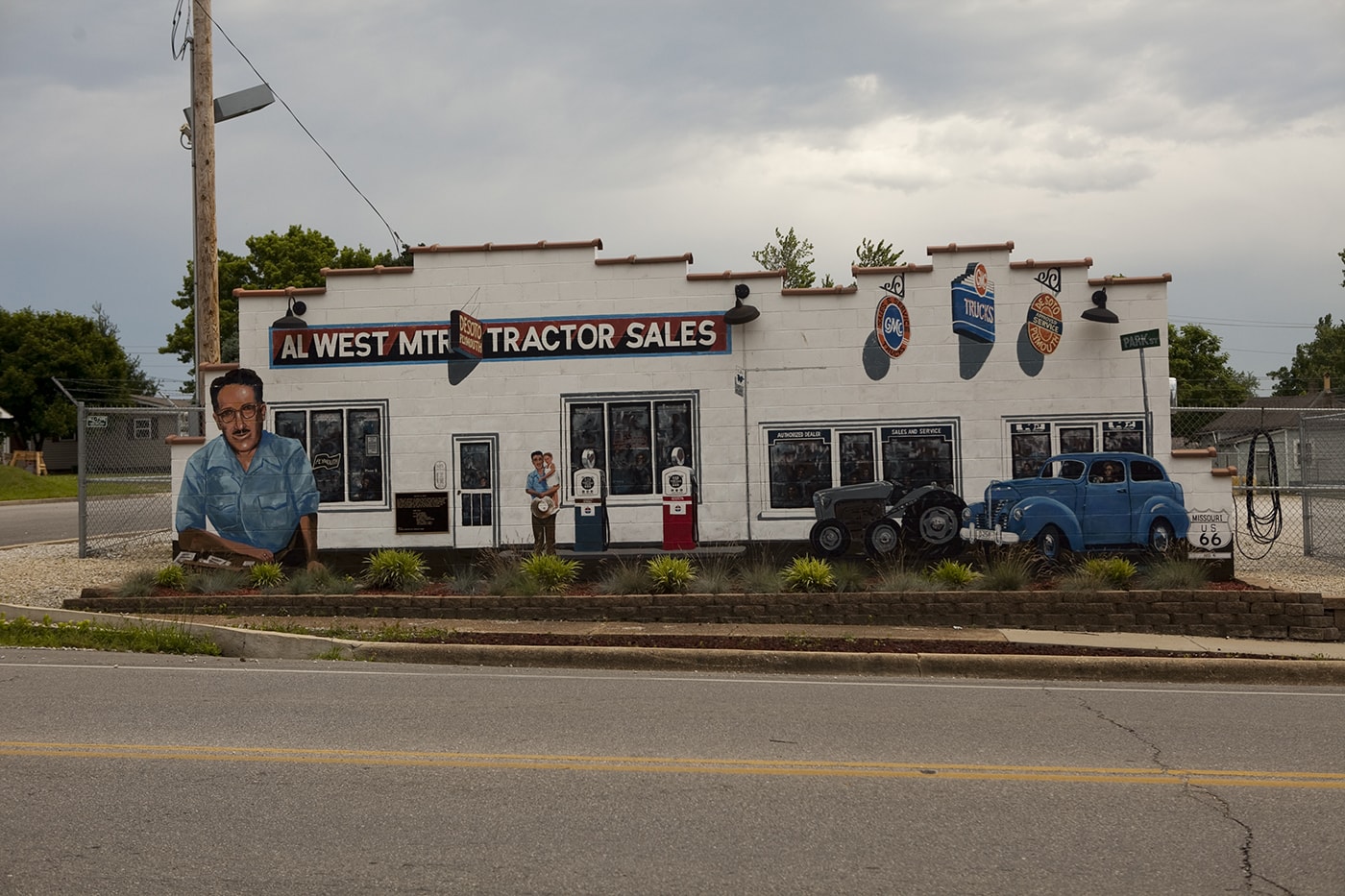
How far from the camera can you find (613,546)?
1480cm

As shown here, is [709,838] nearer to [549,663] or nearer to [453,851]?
[453,851]

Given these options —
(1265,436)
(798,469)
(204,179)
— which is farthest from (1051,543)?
(204,179)

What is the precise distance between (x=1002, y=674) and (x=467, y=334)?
25.8ft

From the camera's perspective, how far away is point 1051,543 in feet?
47.0

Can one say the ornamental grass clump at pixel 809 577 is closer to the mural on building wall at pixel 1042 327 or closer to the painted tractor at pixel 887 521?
the painted tractor at pixel 887 521

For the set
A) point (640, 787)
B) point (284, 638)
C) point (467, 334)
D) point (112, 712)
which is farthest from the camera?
point (467, 334)

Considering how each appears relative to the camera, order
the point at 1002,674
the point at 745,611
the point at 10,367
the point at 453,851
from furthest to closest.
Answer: the point at 10,367, the point at 745,611, the point at 1002,674, the point at 453,851

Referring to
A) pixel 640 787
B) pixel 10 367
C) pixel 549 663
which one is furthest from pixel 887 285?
pixel 10 367

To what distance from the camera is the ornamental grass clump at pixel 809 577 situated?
13.5m

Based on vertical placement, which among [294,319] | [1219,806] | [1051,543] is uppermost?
[294,319]

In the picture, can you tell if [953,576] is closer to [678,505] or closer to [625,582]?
[678,505]

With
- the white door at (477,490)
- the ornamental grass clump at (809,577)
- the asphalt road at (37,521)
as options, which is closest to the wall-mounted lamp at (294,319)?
the white door at (477,490)

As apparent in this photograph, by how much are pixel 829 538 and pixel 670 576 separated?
2.30 meters

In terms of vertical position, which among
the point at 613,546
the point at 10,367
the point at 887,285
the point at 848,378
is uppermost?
the point at 10,367
